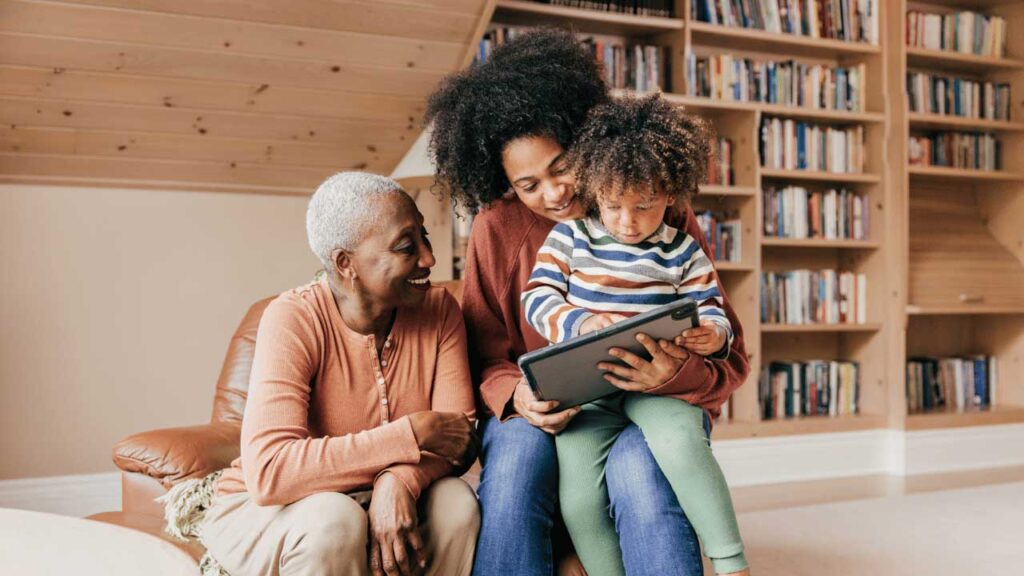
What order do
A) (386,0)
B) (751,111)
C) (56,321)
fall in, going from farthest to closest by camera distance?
(751,111) < (56,321) < (386,0)

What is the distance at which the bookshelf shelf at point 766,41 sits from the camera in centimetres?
386

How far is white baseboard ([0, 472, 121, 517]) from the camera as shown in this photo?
128 inches

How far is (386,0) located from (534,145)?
130 cm

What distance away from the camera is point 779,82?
408 centimetres

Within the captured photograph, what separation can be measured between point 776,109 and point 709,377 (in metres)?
2.76

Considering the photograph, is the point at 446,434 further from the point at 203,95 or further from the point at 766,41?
the point at 766,41

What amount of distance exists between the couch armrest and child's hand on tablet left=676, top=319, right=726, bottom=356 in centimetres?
113

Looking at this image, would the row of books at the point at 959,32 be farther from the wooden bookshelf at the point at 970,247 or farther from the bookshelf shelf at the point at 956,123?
the bookshelf shelf at the point at 956,123

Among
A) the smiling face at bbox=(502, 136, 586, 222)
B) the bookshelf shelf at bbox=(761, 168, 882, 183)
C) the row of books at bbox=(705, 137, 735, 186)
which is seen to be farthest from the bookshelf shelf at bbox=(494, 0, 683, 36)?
the smiling face at bbox=(502, 136, 586, 222)

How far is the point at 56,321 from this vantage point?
3293 millimetres

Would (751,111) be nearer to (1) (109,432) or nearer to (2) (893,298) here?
(2) (893,298)

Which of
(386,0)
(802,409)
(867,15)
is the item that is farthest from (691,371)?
(867,15)

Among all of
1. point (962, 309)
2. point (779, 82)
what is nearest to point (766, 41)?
point (779, 82)

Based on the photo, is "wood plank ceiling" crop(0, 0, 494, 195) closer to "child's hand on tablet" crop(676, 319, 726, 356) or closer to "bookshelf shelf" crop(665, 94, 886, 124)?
"bookshelf shelf" crop(665, 94, 886, 124)
